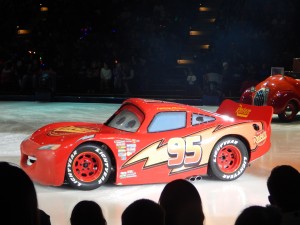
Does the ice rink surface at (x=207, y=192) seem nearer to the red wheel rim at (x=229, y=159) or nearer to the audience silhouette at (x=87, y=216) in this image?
the red wheel rim at (x=229, y=159)

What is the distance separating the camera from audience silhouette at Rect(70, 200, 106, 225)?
9.59 feet

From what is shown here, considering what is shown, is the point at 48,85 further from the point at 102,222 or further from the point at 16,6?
the point at 102,222

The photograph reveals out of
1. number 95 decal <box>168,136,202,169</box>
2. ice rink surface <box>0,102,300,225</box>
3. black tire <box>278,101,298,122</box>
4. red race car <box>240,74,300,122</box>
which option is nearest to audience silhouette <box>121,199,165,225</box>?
ice rink surface <box>0,102,300,225</box>

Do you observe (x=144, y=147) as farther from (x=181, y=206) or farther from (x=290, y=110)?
(x=290, y=110)

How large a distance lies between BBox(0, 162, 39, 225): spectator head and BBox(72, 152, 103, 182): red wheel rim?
5.76m

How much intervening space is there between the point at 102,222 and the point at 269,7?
A: 94.3ft

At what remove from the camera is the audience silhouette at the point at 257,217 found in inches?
111

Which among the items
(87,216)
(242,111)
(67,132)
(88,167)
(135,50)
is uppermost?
(135,50)

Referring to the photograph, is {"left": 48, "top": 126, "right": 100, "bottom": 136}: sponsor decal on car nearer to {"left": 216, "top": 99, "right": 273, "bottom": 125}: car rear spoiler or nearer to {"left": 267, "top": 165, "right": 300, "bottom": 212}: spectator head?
{"left": 216, "top": 99, "right": 273, "bottom": 125}: car rear spoiler

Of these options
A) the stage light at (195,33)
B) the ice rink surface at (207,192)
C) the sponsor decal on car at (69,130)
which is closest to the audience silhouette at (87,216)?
the ice rink surface at (207,192)

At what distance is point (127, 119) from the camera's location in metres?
9.13

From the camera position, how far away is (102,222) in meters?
2.91

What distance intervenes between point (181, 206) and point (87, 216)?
516 millimetres

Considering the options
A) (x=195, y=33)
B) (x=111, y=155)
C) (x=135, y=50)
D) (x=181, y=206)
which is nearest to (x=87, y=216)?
(x=181, y=206)
